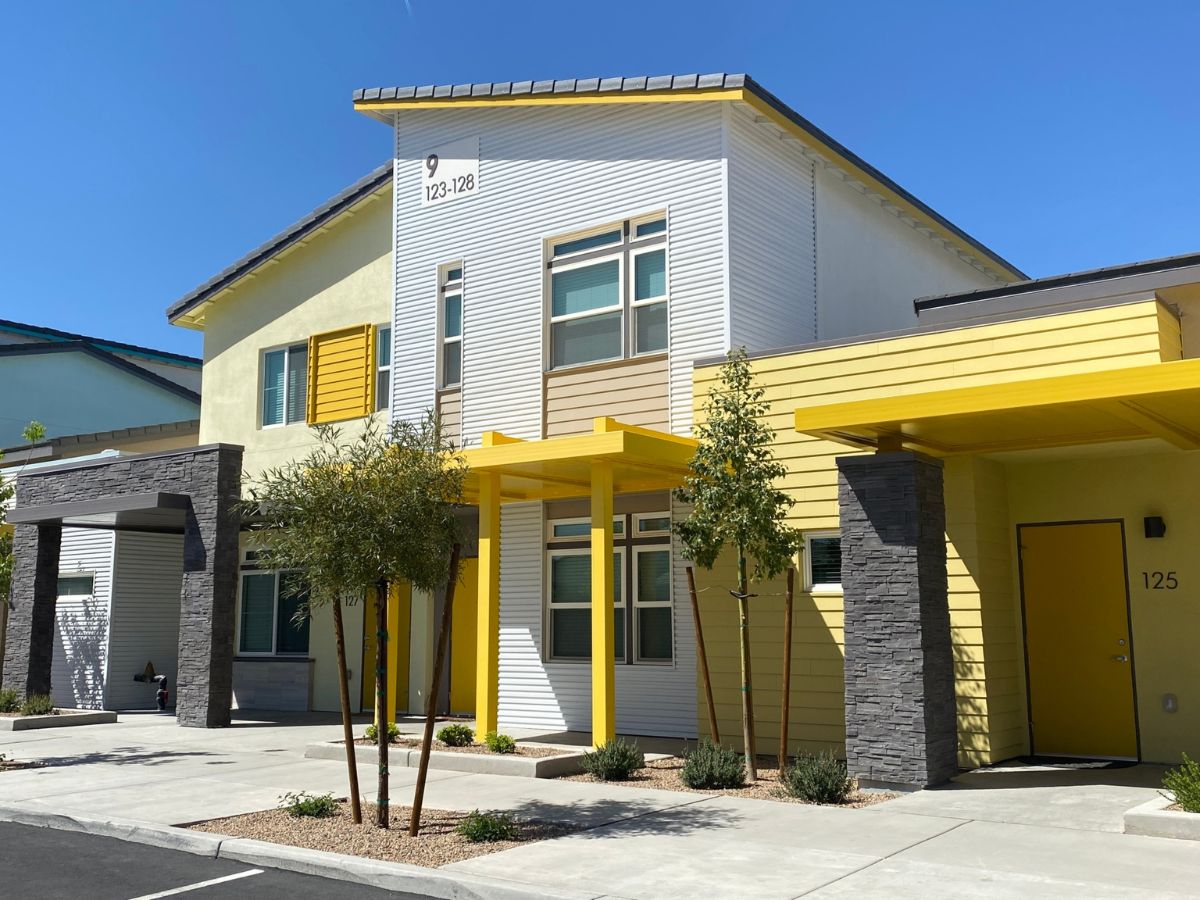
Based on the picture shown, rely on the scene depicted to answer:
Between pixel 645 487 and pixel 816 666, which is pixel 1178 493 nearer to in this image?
pixel 816 666

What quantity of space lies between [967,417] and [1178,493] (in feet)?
11.0

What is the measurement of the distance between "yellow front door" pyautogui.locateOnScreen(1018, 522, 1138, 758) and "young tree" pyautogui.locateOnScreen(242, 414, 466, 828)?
711cm

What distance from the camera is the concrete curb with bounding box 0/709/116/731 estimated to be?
57.1 feet

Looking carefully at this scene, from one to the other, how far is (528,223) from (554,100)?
1787 millimetres

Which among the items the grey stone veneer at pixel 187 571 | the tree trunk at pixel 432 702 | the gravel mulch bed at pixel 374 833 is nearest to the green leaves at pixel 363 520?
the tree trunk at pixel 432 702

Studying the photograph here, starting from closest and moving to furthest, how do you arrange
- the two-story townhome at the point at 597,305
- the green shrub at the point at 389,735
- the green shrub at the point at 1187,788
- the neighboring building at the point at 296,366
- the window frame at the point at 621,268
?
the green shrub at the point at 1187,788 < the green shrub at the point at 389,735 < the two-story townhome at the point at 597,305 < the window frame at the point at 621,268 < the neighboring building at the point at 296,366

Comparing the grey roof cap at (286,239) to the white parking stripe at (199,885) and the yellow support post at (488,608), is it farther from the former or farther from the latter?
the white parking stripe at (199,885)

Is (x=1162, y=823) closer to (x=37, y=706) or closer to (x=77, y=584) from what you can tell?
(x=37, y=706)

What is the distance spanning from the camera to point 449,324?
17.4 m

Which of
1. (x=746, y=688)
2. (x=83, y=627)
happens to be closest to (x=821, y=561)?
(x=746, y=688)

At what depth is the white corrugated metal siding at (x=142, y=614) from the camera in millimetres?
20703

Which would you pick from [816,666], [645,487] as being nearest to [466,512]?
[645,487]

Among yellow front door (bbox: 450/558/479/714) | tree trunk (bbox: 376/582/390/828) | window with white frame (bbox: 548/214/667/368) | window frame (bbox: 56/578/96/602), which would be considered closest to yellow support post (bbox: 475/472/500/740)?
window with white frame (bbox: 548/214/667/368)

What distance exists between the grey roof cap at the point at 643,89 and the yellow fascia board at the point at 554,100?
5 centimetres
